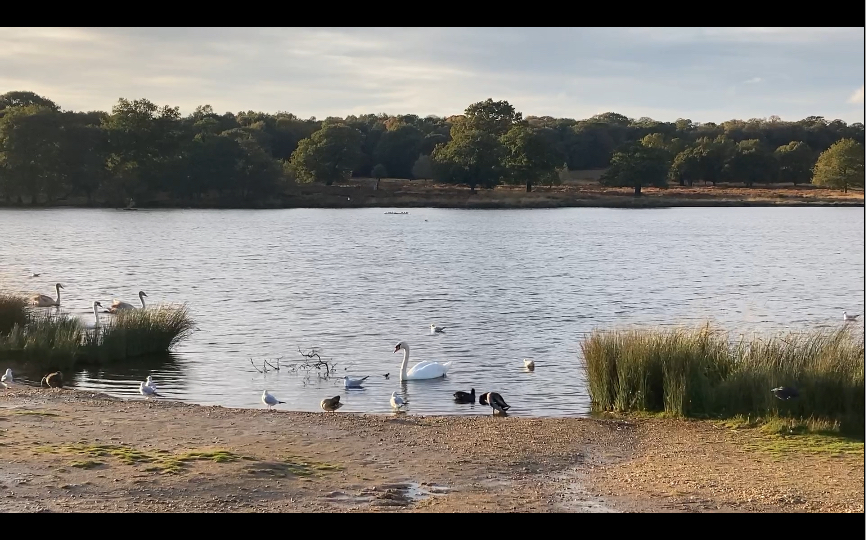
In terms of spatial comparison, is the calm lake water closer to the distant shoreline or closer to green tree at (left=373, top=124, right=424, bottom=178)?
the distant shoreline

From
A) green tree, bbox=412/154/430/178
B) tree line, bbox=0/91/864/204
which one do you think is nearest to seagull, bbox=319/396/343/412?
tree line, bbox=0/91/864/204

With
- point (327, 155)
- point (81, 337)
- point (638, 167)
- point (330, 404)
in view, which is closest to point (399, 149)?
point (327, 155)

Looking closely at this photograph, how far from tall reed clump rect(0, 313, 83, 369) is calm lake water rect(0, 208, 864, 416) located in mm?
502

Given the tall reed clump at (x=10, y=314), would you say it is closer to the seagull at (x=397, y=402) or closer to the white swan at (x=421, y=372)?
the white swan at (x=421, y=372)

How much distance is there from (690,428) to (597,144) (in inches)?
3968

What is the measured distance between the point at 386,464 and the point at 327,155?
279 feet

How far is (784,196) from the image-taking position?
91.6 metres

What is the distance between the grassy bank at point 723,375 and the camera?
10.9 meters

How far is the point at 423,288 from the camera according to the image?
31.9 metres

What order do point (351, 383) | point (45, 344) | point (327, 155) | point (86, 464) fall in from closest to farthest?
point (86, 464), point (351, 383), point (45, 344), point (327, 155)

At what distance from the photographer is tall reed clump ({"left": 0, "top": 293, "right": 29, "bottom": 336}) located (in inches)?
652

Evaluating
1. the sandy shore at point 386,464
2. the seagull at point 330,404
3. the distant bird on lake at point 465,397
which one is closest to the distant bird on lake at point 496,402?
the distant bird on lake at point 465,397

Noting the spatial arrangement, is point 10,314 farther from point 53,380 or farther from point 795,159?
point 795,159
